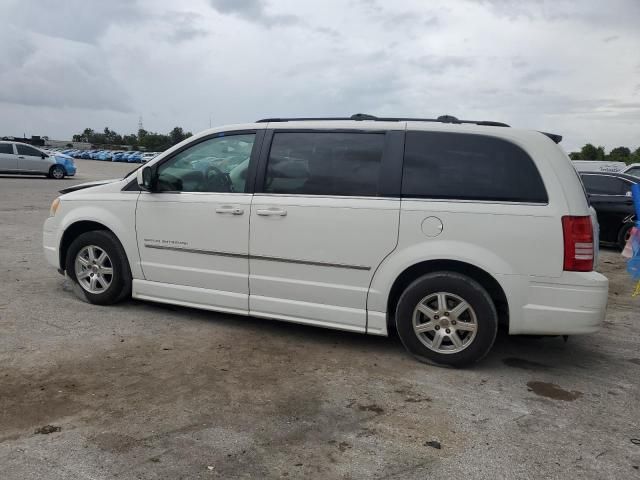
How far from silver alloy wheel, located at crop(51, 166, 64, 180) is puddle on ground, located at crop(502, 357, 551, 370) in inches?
999

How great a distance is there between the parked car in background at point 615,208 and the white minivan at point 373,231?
25.1 feet

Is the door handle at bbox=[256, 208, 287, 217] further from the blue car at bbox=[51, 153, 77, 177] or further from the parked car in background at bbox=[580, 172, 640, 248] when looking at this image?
the blue car at bbox=[51, 153, 77, 177]

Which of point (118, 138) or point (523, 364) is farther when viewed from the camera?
point (118, 138)

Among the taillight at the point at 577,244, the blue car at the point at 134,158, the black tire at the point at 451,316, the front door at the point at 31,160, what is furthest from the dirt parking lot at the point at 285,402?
the blue car at the point at 134,158

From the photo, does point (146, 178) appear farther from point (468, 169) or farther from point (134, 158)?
point (134, 158)

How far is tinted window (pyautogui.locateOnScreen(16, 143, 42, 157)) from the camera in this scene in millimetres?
24453

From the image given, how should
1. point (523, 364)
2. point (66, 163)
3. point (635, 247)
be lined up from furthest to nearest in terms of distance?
point (66, 163), point (635, 247), point (523, 364)

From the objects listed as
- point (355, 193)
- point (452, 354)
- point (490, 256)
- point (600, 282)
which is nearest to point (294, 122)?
point (355, 193)

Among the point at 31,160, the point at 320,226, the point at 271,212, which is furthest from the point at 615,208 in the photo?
the point at 31,160

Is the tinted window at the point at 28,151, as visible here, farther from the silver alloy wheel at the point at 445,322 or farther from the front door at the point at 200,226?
the silver alloy wheel at the point at 445,322

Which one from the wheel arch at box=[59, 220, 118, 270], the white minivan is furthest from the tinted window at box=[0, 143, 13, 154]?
the white minivan

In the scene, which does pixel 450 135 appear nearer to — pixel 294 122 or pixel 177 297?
pixel 294 122

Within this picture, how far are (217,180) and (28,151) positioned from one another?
23264 mm

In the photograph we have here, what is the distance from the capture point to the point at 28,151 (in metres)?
24.8
